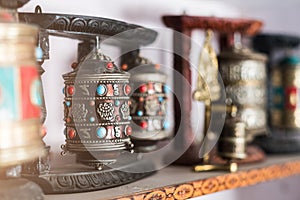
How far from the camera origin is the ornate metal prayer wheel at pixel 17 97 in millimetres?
561

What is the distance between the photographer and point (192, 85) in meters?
1.04

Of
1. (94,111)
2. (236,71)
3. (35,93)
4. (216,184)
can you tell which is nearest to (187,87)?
(236,71)

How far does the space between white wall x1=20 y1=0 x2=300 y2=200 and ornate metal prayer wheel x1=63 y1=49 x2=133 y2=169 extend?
0.21 ft

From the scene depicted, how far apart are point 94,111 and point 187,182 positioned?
20cm

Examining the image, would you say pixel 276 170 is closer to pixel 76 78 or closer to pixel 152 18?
pixel 152 18

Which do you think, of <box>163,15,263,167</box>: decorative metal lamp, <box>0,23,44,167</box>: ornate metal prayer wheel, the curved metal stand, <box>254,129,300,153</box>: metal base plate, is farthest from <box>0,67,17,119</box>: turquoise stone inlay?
<box>254,129,300,153</box>: metal base plate

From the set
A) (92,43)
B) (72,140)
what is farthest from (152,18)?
(72,140)

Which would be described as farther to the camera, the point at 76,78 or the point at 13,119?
the point at 76,78

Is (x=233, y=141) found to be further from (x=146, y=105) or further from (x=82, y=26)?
(x=82, y=26)

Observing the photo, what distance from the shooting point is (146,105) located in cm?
85

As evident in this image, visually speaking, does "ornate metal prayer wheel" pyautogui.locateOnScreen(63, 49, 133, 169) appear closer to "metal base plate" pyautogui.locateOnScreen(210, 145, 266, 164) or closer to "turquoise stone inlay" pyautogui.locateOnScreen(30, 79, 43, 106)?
"turquoise stone inlay" pyautogui.locateOnScreen(30, 79, 43, 106)

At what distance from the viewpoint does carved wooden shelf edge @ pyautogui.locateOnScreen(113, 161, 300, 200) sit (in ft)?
2.50

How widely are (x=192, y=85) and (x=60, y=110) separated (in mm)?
333

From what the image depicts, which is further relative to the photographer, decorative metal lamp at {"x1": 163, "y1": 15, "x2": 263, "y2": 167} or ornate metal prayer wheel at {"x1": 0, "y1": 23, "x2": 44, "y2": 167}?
decorative metal lamp at {"x1": 163, "y1": 15, "x2": 263, "y2": 167}
